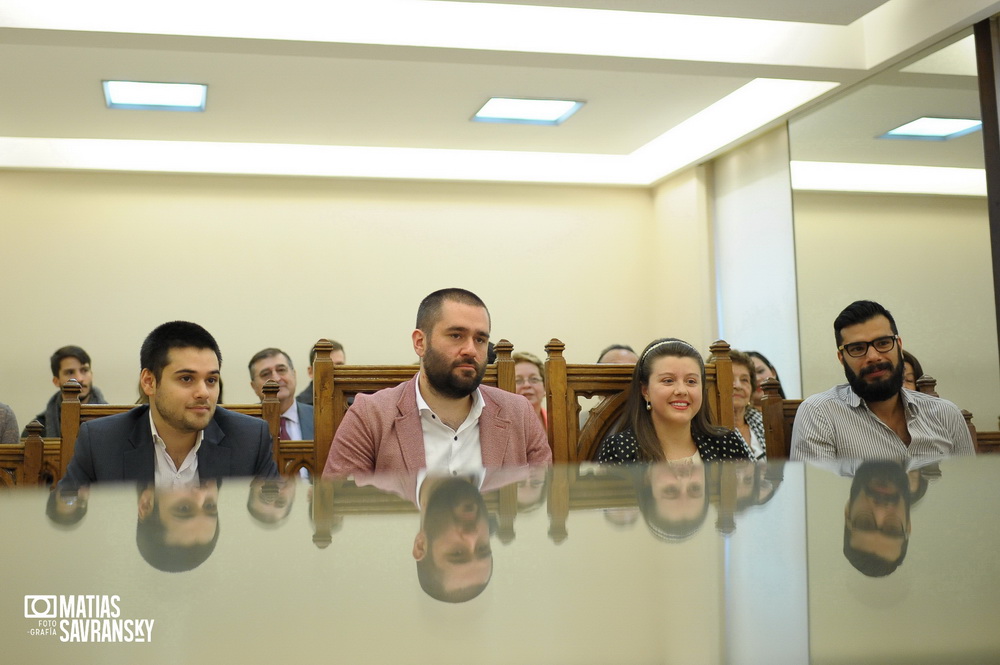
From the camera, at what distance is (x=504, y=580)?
11.6 inches

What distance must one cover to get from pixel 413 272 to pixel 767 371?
389 centimetres

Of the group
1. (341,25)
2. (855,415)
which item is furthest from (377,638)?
(341,25)

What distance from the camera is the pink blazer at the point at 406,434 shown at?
2988mm

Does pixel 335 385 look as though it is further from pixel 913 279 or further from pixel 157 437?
pixel 913 279

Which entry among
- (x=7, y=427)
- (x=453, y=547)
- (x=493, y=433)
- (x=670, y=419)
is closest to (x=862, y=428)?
(x=670, y=419)

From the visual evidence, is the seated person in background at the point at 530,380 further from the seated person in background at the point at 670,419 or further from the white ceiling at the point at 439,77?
the white ceiling at the point at 439,77

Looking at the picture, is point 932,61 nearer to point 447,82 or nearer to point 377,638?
point 447,82

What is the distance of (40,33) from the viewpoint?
17.4ft

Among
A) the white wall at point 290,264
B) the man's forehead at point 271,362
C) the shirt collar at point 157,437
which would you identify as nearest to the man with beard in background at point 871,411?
the shirt collar at point 157,437

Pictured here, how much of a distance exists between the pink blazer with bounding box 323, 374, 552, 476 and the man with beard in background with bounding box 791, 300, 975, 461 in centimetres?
102

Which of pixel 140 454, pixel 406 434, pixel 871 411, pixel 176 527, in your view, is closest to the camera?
pixel 176 527

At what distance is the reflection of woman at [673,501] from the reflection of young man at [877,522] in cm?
6

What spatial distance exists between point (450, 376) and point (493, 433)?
9.1 inches

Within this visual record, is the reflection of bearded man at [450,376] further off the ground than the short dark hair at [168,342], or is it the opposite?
the short dark hair at [168,342]
